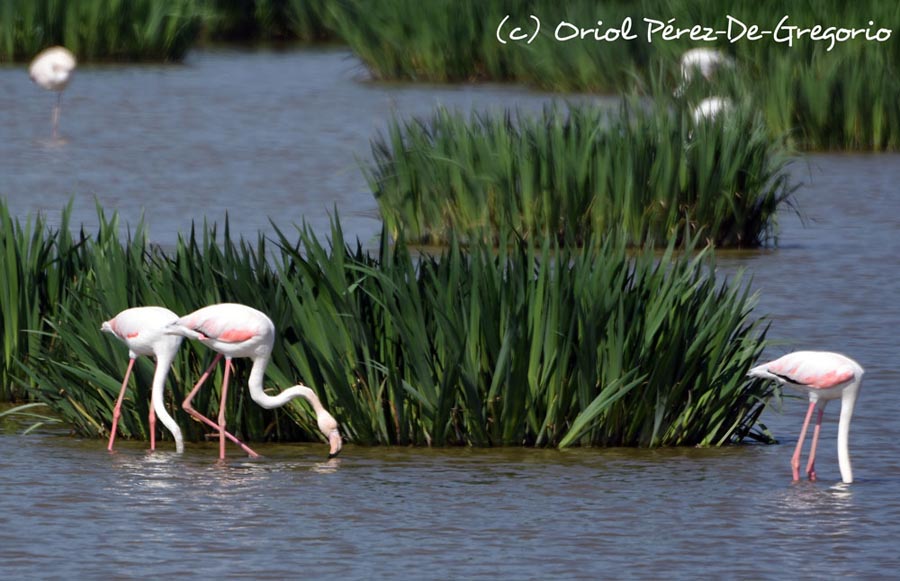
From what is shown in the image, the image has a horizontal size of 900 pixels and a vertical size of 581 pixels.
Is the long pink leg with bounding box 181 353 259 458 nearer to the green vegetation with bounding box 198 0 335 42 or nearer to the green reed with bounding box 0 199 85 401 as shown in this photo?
the green reed with bounding box 0 199 85 401

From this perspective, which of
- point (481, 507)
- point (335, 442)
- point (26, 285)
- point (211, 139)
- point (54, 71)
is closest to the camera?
point (481, 507)

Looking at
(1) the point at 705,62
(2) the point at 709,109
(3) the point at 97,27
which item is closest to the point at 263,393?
(2) the point at 709,109

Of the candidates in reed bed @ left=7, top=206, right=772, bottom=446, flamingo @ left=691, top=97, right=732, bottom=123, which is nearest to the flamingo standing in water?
flamingo @ left=691, top=97, right=732, bottom=123

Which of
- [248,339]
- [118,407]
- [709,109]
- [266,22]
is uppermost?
[266,22]

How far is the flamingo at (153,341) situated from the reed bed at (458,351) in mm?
431

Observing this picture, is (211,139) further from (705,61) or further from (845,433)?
(845,433)

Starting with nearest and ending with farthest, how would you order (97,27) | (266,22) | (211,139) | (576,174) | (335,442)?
(335,442), (576,174), (211,139), (97,27), (266,22)

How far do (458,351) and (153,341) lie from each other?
4.24ft

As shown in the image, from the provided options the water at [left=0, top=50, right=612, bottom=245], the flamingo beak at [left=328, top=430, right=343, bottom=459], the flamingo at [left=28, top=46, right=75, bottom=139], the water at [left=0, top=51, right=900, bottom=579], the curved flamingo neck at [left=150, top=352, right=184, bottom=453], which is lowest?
the water at [left=0, top=51, right=900, bottom=579]

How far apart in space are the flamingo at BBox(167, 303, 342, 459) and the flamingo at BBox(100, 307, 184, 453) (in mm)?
87

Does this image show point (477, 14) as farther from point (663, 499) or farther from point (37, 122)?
point (663, 499)

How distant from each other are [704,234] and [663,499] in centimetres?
833

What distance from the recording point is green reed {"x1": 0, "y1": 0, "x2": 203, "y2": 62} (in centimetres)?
3328

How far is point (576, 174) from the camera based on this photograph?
643 inches
